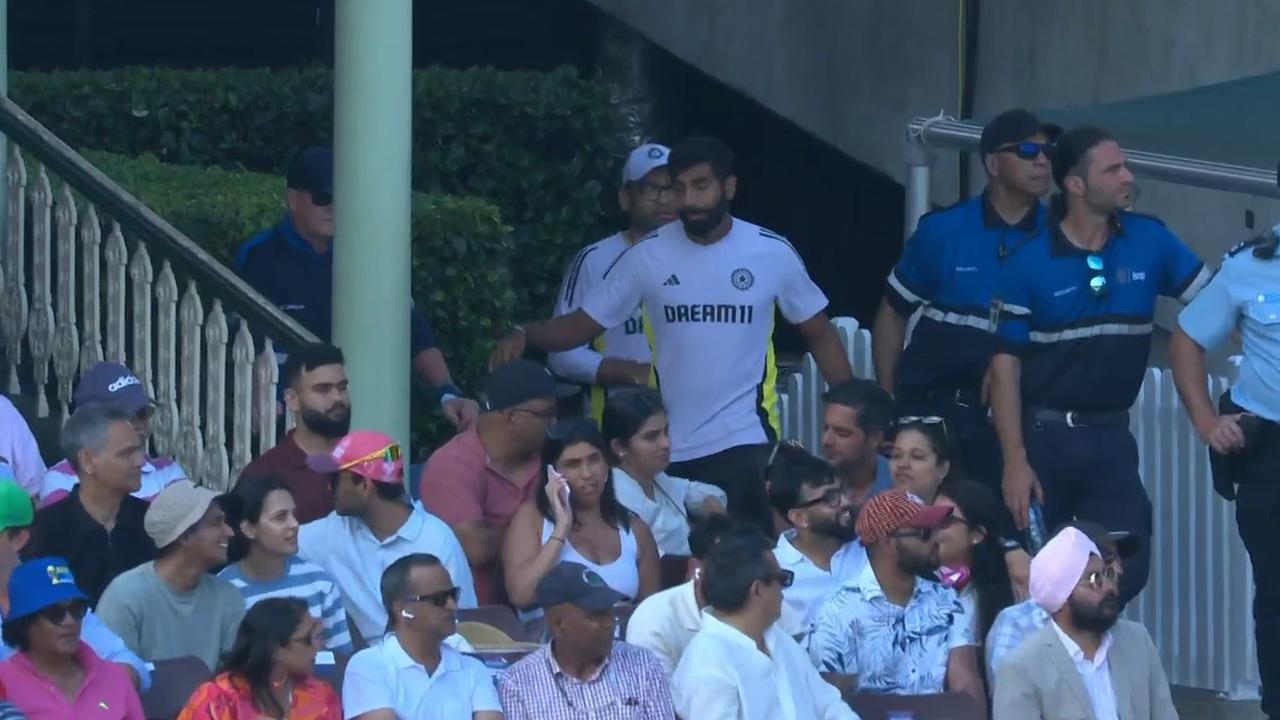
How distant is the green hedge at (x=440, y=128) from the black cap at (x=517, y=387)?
4963mm

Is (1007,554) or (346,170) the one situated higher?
(346,170)

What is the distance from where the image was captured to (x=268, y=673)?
654cm

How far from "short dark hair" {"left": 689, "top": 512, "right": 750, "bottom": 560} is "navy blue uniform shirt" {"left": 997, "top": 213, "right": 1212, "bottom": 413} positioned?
4.09ft

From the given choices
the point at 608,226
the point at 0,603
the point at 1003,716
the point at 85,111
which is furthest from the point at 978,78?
the point at 0,603

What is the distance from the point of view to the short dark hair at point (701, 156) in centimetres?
884

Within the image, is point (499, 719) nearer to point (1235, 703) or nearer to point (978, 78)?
point (1235, 703)

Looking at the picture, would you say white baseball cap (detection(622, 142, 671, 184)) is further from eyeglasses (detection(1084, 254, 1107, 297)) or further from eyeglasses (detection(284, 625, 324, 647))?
eyeglasses (detection(284, 625, 324, 647))

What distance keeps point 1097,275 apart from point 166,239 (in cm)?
305

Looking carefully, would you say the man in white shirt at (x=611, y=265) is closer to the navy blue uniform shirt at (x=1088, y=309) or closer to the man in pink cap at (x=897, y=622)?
the navy blue uniform shirt at (x=1088, y=309)

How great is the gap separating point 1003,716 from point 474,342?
4.25 meters

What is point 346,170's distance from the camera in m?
8.26

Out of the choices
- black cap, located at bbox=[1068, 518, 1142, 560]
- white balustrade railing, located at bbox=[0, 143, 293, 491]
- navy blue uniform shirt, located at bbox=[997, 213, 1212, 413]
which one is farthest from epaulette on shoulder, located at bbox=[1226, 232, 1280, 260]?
white balustrade railing, located at bbox=[0, 143, 293, 491]

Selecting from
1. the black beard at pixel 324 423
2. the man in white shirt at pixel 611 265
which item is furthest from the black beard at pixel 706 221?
the black beard at pixel 324 423

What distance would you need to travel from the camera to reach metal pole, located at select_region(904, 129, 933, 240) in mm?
10195
